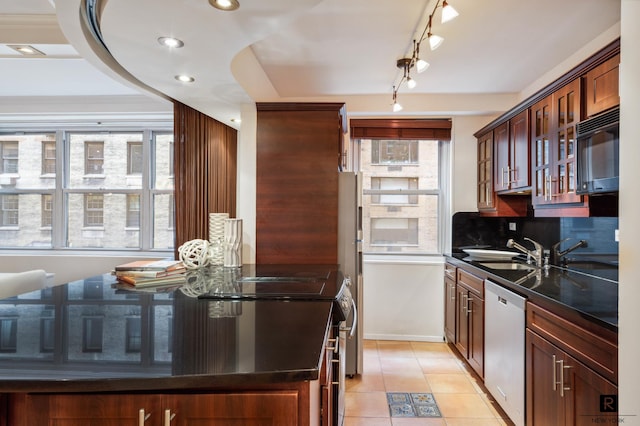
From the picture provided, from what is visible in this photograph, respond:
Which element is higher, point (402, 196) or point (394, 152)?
point (394, 152)

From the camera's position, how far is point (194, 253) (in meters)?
2.62

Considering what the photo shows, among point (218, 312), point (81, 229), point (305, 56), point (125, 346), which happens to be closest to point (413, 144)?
point (305, 56)

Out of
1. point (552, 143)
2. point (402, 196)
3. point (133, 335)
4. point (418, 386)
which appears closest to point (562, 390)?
point (418, 386)

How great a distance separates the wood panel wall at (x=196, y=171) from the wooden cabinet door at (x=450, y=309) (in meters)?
2.38

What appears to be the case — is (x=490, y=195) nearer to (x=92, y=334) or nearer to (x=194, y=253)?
(x=194, y=253)

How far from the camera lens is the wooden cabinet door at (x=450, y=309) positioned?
11.3 ft

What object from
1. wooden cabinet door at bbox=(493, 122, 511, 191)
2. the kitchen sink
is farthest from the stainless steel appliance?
wooden cabinet door at bbox=(493, 122, 511, 191)

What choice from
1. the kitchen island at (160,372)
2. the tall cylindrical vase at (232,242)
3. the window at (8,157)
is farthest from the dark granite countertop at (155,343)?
the window at (8,157)

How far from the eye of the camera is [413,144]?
165 inches

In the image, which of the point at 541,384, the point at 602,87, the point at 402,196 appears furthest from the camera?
the point at 402,196

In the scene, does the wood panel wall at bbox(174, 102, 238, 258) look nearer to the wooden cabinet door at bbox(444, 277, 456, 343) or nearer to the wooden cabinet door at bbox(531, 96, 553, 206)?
the wooden cabinet door at bbox(444, 277, 456, 343)

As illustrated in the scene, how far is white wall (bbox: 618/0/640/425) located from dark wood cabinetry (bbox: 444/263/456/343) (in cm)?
249

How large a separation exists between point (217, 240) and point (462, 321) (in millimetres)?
2219

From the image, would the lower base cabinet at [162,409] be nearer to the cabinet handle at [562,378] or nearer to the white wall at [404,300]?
the cabinet handle at [562,378]
